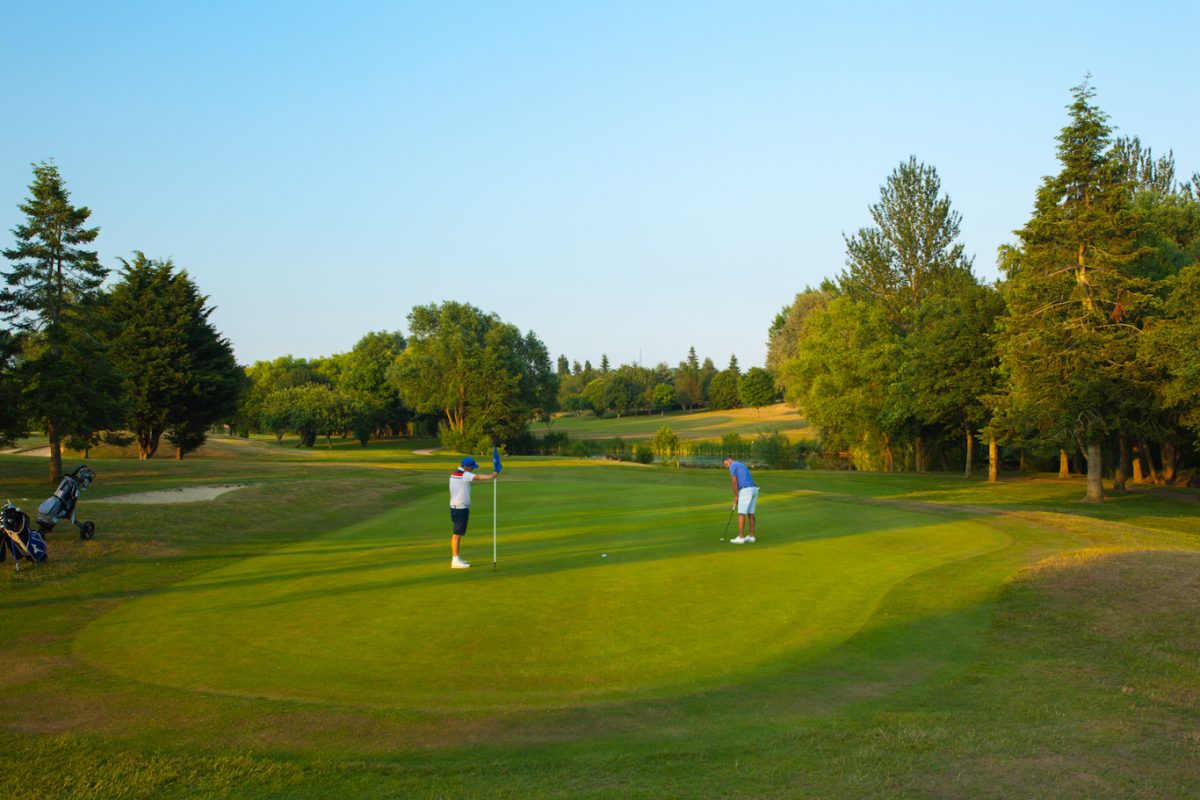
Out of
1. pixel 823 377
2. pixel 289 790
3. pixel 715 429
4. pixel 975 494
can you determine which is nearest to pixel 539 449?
pixel 823 377

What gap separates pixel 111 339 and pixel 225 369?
20.2 feet

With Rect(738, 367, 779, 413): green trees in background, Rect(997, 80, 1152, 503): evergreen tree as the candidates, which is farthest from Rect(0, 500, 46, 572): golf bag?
Rect(738, 367, 779, 413): green trees in background

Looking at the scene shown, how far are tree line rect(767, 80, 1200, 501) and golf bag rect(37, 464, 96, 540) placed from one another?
31249 mm

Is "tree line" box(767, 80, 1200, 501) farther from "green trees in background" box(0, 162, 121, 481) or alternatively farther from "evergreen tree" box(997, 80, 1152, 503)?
"green trees in background" box(0, 162, 121, 481)

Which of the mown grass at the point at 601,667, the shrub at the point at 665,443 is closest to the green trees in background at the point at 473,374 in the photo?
the shrub at the point at 665,443

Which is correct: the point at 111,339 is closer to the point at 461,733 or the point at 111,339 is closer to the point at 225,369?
the point at 225,369

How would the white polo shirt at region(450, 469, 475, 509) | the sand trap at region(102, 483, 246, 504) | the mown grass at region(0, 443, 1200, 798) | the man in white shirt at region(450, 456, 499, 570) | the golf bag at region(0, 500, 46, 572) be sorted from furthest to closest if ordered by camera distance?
1. the sand trap at region(102, 483, 246, 504)
2. the white polo shirt at region(450, 469, 475, 509)
3. the man in white shirt at region(450, 456, 499, 570)
4. the golf bag at region(0, 500, 46, 572)
5. the mown grass at region(0, 443, 1200, 798)

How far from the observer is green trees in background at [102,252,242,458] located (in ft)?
142

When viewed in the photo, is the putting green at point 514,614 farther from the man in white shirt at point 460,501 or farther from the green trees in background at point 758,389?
the green trees in background at point 758,389

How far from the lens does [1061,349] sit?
32062 millimetres

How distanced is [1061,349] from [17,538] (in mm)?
35330

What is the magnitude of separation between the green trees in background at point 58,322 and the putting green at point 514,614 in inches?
609

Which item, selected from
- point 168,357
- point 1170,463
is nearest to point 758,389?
point 1170,463

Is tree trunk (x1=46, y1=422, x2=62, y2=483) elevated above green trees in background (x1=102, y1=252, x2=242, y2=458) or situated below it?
below
